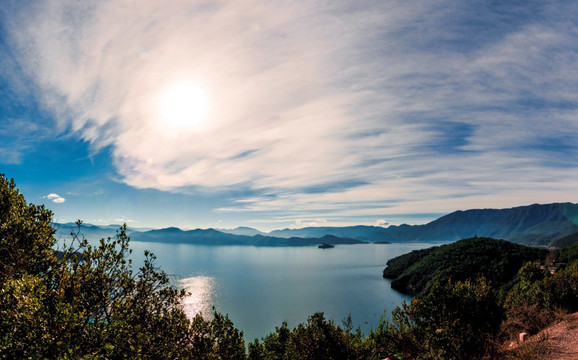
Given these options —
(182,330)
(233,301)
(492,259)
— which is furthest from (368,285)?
(182,330)

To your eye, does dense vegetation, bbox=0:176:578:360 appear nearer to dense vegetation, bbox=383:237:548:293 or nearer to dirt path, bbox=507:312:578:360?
dirt path, bbox=507:312:578:360

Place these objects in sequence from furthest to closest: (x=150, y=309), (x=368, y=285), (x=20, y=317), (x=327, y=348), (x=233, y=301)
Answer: (x=368, y=285), (x=233, y=301), (x=327, y=348), (x=150, y=309), (x=20, y=317)

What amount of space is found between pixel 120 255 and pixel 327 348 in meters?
19.6

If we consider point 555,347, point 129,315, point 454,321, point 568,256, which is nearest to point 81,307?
point 129,315

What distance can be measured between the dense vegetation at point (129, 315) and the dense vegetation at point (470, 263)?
13390cm

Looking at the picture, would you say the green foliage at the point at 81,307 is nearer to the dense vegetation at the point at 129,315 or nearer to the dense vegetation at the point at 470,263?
the dense vegetation at the point at 129,315

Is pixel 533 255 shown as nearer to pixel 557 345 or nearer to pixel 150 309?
pixel 557 345

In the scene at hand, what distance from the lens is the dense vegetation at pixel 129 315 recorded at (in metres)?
A: 9.39

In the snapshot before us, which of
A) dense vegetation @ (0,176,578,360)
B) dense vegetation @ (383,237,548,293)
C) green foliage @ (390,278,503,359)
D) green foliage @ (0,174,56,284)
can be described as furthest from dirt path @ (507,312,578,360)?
dense vegetation @ (383,237,548,293)

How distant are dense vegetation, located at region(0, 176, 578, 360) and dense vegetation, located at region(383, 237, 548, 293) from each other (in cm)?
13390

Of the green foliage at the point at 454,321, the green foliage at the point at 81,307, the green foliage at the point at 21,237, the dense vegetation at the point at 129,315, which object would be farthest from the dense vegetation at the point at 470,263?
the green foliage at the point at 21,237

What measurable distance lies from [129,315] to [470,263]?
184285 mm

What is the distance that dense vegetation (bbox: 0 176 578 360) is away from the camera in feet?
30.8

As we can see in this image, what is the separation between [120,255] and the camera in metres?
15.2
